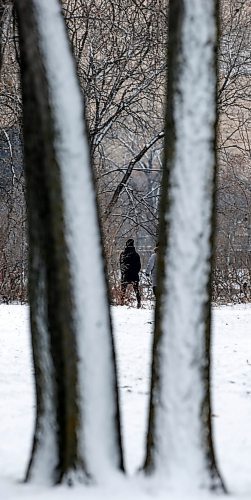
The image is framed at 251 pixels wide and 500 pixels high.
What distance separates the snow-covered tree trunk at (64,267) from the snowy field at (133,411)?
0.22 metres

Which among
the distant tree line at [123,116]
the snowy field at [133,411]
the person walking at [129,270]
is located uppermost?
the distant tree line at [123,116]

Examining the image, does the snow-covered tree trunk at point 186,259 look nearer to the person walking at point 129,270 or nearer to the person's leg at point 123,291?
the person's leg at point 123,291

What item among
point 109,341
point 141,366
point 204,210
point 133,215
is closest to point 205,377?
point 109,341

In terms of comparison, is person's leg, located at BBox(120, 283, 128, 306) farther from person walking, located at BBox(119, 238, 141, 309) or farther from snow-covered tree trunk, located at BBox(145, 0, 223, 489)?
snow-covered tree trunk, located at BBox(145, 0, 223, 489)

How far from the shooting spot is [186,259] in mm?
4672

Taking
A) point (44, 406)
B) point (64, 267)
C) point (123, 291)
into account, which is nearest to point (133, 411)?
point (44, 406)

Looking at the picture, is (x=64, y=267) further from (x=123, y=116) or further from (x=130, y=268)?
(x=123, y=116)

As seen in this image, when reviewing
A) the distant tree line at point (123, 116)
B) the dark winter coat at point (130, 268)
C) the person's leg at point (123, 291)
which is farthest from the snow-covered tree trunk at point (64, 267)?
the dark winter coat at point (130, 268)

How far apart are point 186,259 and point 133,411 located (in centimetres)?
339

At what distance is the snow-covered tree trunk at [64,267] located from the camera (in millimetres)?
4688

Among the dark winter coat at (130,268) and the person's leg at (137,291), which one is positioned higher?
the dark winter coat at (130,268)

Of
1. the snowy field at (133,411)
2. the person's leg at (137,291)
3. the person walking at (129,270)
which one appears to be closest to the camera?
the snowy field at (133,411)

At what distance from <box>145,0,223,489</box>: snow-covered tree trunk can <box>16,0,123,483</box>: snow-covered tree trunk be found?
0.30m

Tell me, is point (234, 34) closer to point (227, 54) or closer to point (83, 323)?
point (227, 54)
